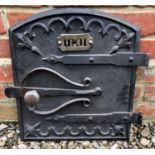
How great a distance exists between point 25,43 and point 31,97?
0.19 meters

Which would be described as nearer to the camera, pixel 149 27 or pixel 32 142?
pixel 149 27

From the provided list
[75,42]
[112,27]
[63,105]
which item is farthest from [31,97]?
[112,27]

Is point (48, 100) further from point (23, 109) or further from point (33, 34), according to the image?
point (33, 34)

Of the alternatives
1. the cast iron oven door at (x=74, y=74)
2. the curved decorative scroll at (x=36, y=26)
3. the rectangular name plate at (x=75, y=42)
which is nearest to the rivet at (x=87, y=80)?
the cast iron oven door at (x=74, y=74)

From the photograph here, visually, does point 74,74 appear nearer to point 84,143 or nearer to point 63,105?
point 63,105

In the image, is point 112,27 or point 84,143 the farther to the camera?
point 84,143

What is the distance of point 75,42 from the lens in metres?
1.04

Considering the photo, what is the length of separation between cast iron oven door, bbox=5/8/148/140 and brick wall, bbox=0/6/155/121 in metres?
0.04

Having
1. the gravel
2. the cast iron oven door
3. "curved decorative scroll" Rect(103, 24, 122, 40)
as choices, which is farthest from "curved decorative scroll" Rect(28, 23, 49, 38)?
the gravel

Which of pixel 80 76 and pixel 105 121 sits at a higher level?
pixel 80 76

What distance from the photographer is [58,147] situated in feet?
4.03

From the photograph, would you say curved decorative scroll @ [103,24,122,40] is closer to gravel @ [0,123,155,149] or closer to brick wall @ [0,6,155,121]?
brick wall @ [0,6,155,121]
